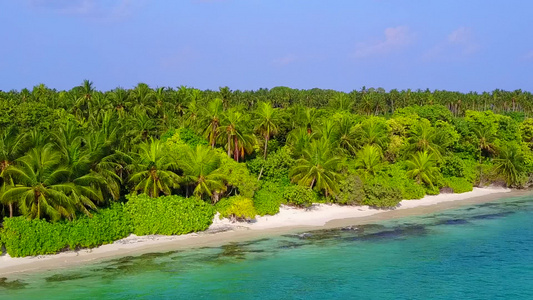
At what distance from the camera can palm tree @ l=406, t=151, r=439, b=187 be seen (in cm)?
5678

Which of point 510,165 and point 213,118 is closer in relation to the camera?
point 213,118

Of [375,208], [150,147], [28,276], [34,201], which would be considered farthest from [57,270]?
[375,208]

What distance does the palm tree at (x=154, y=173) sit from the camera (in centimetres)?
3984

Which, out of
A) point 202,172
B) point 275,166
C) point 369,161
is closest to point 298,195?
point 275,166

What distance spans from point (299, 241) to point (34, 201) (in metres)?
19.9

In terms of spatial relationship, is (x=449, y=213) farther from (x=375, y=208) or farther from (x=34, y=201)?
(x=34, y=201)

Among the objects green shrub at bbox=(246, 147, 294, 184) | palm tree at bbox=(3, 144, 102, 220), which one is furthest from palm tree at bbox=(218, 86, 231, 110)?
palm tree at bbox=(3, 144, 102, 220)

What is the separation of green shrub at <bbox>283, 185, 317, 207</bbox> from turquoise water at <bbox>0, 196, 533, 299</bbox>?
15.8 feet

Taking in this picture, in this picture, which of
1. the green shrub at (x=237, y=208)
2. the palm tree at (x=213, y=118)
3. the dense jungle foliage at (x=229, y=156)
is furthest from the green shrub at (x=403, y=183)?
the palm tree at (x=213, y=118)

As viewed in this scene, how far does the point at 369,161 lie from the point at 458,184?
51.3 feet

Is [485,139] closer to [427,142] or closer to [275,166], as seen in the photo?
[427,142]

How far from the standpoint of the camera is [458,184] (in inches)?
2445

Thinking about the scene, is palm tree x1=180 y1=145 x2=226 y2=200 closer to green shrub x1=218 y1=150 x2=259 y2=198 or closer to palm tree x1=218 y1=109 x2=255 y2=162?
green shrub x1=218 y1=150 x2=259 y2=198

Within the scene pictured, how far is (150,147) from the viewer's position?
4078 cm
